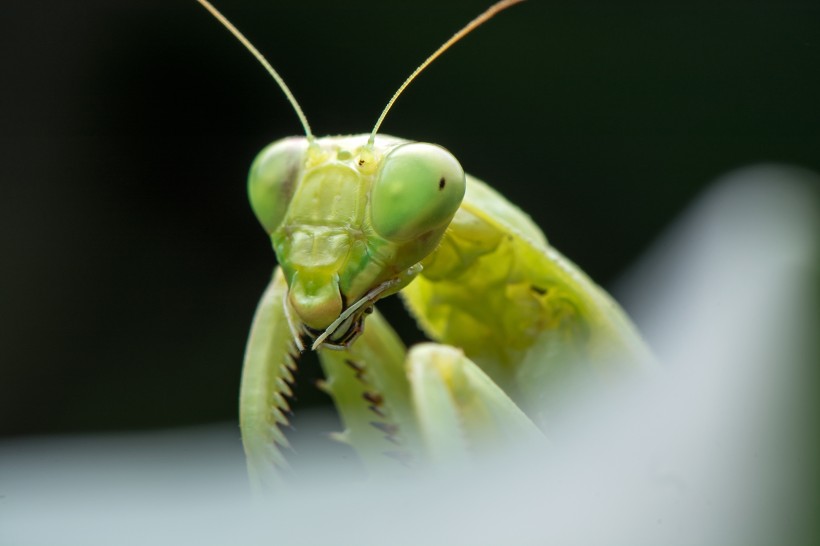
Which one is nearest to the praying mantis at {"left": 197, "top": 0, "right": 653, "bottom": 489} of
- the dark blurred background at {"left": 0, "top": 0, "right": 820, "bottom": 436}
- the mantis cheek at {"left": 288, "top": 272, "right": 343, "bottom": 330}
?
the mantis cheek at {"left": 288, "top": 272, "right": 343, "bottom": 330}

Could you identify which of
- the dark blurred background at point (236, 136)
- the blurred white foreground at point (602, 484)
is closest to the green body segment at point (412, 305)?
the blurred white foreground at point (602, 484)

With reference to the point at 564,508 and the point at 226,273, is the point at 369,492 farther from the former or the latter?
the point at 226,273

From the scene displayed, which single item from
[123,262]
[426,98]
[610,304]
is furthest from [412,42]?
[610,304]

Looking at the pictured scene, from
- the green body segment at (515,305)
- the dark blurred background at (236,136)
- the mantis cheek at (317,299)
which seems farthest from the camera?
the dark blurred background at (236,136)

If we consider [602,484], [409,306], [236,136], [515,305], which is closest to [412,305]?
[409,306]

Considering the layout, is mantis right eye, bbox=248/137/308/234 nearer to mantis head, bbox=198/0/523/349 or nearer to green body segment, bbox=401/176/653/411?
mantis head, bbox=198/0/523/349

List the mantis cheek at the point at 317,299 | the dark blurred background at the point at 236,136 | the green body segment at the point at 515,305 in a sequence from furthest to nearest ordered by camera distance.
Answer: the dark blurred background at the point at 236,136
the green body segment at the point at 515,305
the mantis cheek at the point at 317,299

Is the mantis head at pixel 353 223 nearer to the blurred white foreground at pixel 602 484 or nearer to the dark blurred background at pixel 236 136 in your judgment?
the blurred white foreground at pixel 602 484
